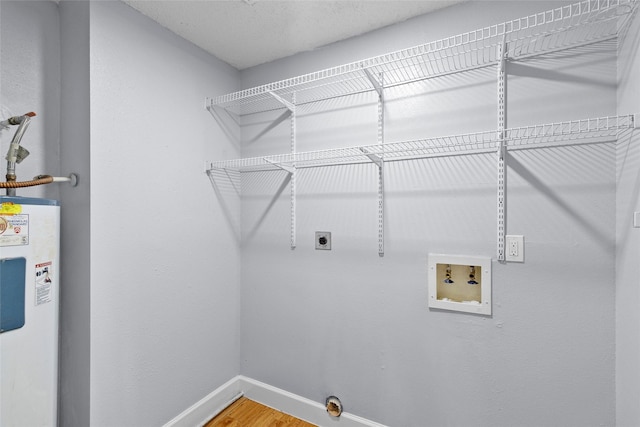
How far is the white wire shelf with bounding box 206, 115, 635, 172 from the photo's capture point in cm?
113

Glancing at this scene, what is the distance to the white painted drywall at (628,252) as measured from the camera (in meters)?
1.00

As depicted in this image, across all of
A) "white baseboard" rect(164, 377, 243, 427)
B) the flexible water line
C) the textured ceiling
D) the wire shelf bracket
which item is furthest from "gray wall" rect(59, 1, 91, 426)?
the wire shelf bracket

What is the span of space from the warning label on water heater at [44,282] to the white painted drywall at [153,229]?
160 millimetres

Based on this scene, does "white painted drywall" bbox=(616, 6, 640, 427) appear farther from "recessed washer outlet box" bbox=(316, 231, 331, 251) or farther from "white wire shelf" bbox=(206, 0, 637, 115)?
"recessed washer outlet box" bbox=(316, 231, 331, 251)

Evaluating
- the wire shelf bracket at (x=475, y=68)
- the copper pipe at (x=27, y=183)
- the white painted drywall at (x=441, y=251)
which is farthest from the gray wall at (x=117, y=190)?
the white painted drywall at (x=441, y=251)

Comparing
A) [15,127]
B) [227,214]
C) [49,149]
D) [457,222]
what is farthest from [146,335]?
[457,222]

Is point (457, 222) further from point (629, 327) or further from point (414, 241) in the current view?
point (629, 327)

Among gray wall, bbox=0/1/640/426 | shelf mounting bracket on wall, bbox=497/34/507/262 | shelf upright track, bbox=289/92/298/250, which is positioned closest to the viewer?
gray wall, bbox=0/1/640/426

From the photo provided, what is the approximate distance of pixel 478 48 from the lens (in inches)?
54.6

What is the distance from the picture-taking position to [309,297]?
185 cm

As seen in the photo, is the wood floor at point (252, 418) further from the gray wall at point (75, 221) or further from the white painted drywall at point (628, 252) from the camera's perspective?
the white painted drywall at point (628, 252)

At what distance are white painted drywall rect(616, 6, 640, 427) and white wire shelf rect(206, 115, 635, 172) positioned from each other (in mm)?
72

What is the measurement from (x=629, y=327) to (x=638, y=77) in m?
0.87

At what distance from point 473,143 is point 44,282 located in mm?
1934
